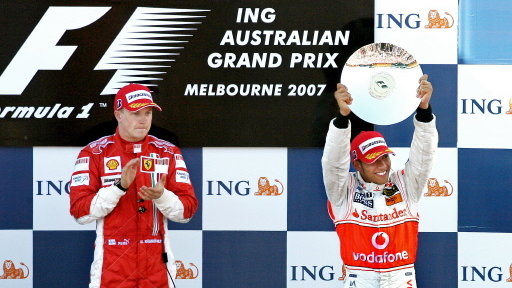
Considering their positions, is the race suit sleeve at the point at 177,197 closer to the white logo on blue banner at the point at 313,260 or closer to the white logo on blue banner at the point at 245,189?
the white logo on blue banner at the point at 245,189

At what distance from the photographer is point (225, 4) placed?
438 cm

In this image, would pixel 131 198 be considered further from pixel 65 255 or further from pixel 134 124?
pixel 65 255

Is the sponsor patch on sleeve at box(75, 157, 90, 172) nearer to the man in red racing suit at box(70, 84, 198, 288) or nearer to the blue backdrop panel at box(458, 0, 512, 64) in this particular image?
the man in red racing suit at box(70, 84, 198, 288)

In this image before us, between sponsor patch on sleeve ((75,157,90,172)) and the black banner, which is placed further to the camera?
the black banner

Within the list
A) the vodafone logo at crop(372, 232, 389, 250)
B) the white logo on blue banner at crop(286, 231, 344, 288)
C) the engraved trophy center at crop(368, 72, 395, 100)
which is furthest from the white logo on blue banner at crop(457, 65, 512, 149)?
the vodafone logo at crop(372, 232, 389, 250)

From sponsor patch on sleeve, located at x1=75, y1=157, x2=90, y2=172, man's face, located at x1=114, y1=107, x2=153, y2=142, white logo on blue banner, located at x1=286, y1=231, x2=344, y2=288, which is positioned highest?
man's face, located at x1=114, y1=107, x2=153, y2=142

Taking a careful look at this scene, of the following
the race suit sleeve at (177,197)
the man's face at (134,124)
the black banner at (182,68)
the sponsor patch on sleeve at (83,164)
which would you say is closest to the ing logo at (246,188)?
the black banner at (182,68)

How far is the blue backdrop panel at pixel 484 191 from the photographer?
14.4ft

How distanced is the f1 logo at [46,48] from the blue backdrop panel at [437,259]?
2.06 metres

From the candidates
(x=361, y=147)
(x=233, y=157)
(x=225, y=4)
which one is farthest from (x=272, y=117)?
(x=361, y=147)

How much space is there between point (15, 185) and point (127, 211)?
3.44 feet

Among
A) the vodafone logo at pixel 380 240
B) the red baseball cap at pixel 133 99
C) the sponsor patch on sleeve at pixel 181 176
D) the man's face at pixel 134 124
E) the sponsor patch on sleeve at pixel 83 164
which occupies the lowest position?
the vodafone logo at pixel 380 240

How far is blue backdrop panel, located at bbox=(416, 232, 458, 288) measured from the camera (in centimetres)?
441

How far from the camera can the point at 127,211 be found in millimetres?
3658
